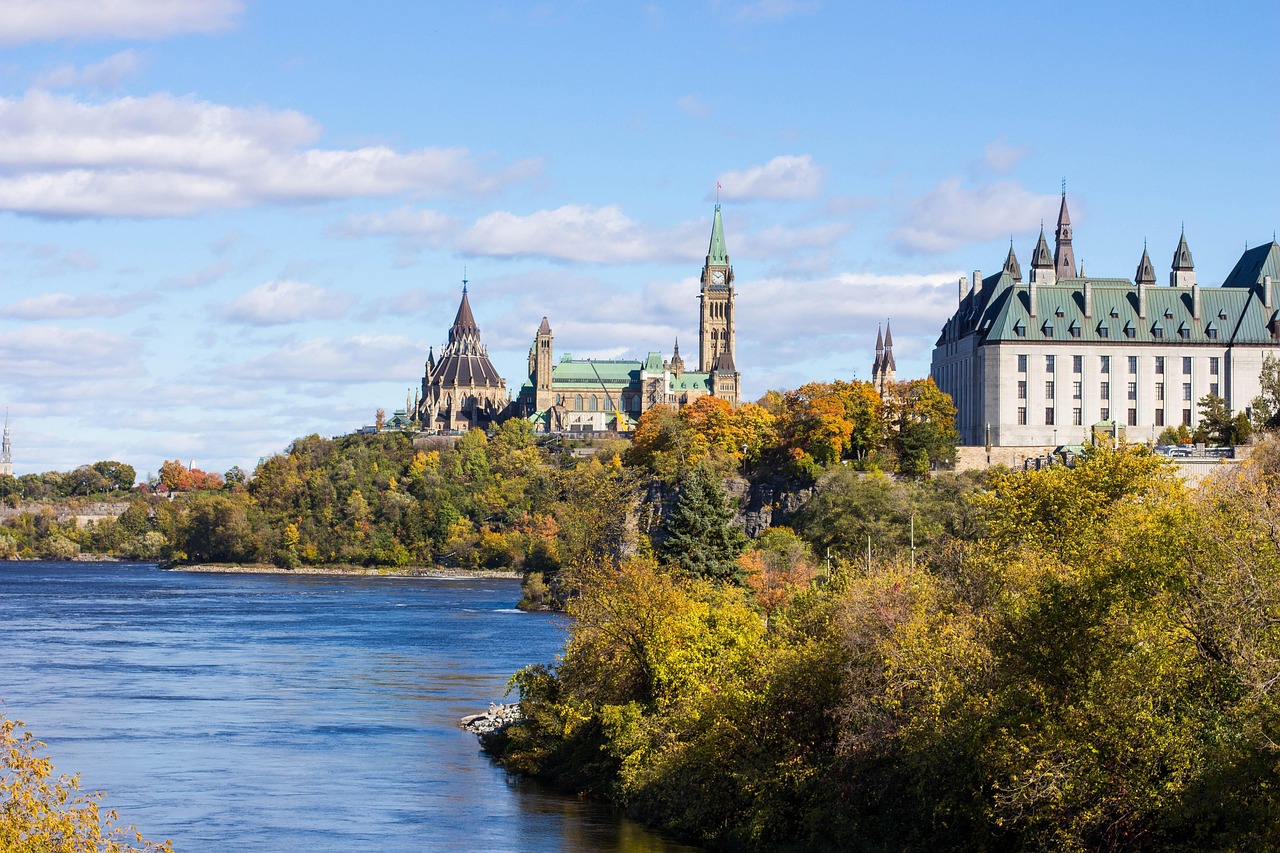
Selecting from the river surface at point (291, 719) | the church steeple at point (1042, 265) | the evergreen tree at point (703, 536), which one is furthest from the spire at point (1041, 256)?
the evergreen tree at point (703, 536)

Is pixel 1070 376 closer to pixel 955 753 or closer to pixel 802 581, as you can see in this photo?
pixel 802 581

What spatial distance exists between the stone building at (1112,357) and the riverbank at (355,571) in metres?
54.0

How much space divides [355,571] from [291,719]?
107275mm

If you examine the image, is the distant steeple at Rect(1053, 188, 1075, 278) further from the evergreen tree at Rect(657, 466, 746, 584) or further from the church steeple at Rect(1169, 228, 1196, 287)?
the evergreen tree at Rect(657, 466, 746, 584)

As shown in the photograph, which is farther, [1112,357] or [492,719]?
[1112,357]

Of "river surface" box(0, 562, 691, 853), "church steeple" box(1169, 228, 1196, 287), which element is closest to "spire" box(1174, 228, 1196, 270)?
"church steeple" box(1169, 228, 1196, 287)

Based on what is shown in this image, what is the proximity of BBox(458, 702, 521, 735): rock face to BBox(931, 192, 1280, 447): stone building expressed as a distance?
62.0 meters

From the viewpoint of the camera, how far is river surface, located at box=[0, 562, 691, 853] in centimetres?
3628

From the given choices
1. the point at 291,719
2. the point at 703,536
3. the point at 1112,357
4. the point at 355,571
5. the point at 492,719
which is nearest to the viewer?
the point at 492,719

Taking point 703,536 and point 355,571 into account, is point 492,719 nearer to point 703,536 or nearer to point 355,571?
point 703,536

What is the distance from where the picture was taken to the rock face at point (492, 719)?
48438 millimetres

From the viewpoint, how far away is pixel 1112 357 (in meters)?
108

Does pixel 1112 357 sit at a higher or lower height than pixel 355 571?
higher

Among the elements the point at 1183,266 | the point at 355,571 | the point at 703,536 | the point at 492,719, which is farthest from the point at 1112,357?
the point at 355,571
